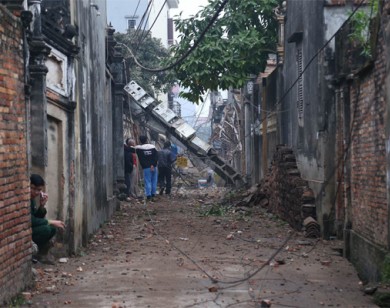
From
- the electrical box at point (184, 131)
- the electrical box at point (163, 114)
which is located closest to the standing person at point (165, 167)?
the electrical box at point (184, 131)

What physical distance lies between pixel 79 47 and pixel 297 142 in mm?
6518

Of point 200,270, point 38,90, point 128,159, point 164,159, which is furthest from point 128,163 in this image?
point 38,90

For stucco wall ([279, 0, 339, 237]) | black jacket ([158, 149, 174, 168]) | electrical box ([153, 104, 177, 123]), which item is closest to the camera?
stucco wall ([279, 0, 339, 237])

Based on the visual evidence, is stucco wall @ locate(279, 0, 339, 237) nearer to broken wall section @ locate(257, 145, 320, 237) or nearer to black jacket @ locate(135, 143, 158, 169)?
broken wall section @ locate(257, 145, 320, 237)

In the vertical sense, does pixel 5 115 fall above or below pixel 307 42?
below

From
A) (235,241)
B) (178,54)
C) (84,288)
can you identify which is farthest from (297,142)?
(84,288)

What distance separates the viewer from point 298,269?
10.4m

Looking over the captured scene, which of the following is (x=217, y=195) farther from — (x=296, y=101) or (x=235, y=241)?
(x=235, y=241)

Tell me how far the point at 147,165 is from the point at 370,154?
13.2 meters

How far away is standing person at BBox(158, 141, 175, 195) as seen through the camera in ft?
79.7

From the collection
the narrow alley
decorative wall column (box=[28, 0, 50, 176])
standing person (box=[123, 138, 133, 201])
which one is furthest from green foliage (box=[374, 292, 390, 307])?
standing person (box=[123, 138, 133, 201])

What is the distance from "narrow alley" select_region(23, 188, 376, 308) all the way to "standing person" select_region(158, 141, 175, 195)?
757cm

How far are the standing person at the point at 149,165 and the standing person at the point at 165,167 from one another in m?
1.73

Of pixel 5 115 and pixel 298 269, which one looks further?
pixel 298 269
